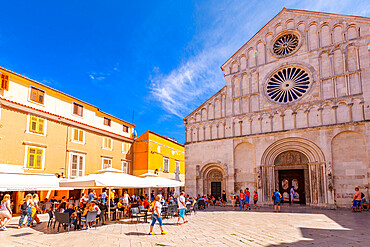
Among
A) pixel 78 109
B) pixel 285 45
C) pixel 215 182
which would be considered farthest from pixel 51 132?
pixel 285 45

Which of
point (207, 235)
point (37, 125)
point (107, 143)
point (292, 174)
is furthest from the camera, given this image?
point (107, 143)

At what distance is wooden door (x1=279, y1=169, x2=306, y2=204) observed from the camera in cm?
2106

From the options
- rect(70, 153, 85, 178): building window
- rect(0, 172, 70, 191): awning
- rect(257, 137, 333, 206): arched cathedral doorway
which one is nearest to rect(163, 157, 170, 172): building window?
rect(70, 153, 85, 178): building window

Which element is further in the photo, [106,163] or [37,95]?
[106,163]

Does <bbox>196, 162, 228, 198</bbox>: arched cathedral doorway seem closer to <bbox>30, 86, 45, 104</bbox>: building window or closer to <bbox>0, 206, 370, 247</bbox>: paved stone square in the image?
<bbox>0, 206, 370, 247</bbox>: paved stone square

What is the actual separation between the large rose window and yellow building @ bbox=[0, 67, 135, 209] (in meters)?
16.6

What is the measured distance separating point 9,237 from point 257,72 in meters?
21.5

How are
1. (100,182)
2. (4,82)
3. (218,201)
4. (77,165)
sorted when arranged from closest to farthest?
(100,182) → (4,82) → (77,165) → (218,201)

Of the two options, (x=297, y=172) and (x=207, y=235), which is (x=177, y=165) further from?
(x=207, y=235)

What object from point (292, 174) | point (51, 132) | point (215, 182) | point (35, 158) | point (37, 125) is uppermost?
point (37, 125)

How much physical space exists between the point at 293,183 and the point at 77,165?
18433 mm

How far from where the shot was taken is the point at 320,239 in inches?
350

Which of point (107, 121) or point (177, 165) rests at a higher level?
point (107, 121)

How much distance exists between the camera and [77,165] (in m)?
22.6
